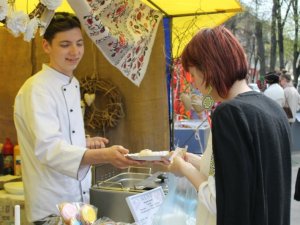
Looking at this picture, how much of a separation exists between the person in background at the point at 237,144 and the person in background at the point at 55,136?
64cm

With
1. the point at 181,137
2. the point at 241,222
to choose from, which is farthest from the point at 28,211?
the point at 181,137

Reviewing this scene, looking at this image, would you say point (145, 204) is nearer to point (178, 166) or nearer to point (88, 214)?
point (88, 214)

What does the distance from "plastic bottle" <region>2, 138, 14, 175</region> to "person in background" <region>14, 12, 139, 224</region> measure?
153 centimetres

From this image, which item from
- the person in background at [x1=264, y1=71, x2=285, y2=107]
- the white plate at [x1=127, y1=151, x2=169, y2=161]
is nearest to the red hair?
the white plate at [x1=127, y1=151, x2=169, y2=161]

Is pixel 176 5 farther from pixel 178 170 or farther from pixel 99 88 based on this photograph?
pixel 178 170

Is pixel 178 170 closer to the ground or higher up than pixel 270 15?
closer to the ground

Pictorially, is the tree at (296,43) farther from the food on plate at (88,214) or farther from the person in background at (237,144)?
the person in background at (237,144)

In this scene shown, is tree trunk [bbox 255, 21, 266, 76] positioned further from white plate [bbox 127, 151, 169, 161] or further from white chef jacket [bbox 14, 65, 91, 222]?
A: white plate [bbox 127, 151, 169, 161]

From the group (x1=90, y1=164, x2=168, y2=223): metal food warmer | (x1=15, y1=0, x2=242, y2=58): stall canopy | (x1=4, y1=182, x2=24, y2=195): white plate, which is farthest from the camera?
(x1=15, y1=0, x2=242, y2=58): stall canopy

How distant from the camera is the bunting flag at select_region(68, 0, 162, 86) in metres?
2.55

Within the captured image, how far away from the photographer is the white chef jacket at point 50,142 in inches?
79.5

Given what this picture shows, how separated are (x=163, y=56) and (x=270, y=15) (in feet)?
52.6

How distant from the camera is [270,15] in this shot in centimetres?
1814

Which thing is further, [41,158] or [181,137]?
[181,137]
